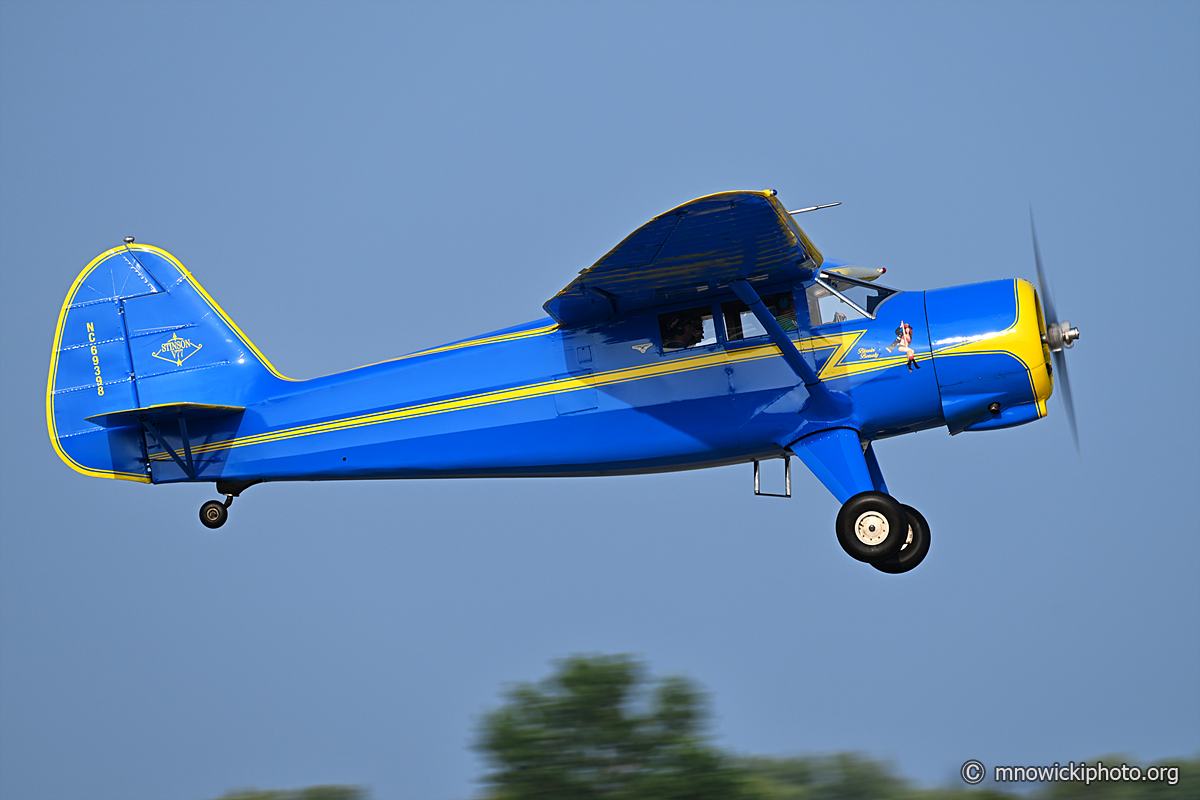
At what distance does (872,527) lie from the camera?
33.9 ft

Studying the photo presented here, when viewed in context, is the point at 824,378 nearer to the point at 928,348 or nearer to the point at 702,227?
the point at 928,348

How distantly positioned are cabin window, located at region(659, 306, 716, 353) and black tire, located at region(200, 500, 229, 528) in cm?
443

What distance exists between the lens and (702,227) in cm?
944

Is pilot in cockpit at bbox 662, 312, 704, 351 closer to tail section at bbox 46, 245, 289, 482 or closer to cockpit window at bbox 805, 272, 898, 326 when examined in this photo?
cockpit window at bbox 805, 272, 898, 326

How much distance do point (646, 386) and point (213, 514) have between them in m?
4.25

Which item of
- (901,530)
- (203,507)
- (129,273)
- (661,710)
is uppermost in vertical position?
(129,273)

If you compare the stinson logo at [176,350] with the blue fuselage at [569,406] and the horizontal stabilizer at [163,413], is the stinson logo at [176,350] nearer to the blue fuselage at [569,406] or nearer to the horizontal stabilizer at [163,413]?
the horizontal stabilizer at [163,413]

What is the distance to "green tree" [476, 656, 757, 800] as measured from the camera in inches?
503

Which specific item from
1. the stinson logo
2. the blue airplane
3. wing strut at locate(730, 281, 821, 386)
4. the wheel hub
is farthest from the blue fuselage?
the stinson logo

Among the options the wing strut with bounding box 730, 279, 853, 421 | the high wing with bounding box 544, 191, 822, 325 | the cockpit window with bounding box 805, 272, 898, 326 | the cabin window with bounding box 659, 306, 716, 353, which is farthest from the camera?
the cabin window with bounding box 659, 306, 716, 353

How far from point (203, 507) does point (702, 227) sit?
5590 mm

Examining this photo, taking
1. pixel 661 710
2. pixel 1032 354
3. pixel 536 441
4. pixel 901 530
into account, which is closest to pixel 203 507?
pixel 536 441

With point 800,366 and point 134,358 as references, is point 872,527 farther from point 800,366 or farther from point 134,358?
point 134,358

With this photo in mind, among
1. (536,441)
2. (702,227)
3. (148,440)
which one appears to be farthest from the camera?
(148,440)
